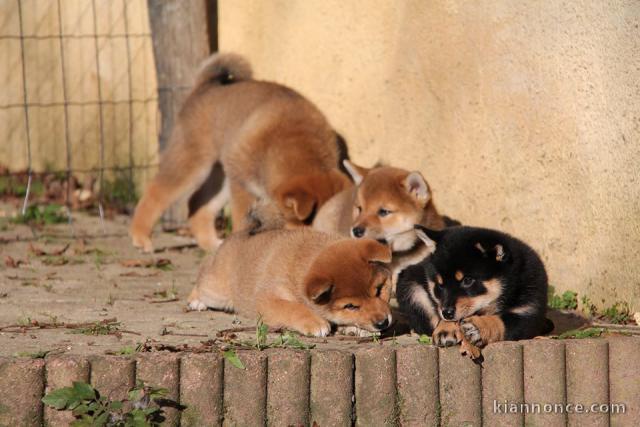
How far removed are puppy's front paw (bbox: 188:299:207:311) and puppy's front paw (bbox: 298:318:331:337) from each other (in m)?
0.91

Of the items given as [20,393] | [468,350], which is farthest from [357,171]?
[20,393]

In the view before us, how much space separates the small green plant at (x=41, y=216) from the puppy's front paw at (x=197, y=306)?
2.98 meters

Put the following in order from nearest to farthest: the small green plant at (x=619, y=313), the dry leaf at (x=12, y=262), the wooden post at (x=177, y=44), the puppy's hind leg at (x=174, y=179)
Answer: the small green plant at (x=619, y=313)
the dry leaf at (x=12, y=262)
the puppy's hind leg at (x=174, y=179)
the wooden post at (x=177, y=44)

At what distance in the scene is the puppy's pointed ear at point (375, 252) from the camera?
4.76 meters

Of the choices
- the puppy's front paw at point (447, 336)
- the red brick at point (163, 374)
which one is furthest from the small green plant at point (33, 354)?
the puppy's front paw at point (447, 336)

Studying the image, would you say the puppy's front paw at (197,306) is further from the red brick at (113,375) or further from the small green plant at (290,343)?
the red brick at (113,375)

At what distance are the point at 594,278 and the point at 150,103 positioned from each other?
4852 mm

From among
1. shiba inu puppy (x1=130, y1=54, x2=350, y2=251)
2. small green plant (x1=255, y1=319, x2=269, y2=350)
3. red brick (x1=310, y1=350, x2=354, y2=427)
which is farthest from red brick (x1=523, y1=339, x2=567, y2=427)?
shiba inu puppy (x1=130, y1=54, x2=350, y2=251)

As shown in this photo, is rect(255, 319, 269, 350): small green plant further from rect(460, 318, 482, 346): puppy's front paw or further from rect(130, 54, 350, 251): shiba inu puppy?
rect(130, 54, 350, 251): shiba inu puppy

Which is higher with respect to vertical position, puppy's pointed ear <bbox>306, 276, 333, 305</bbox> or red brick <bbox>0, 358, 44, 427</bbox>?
puppy's pointed ear <bbox>306, 276, 333, 305</bbox>

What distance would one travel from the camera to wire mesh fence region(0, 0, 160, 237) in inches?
353

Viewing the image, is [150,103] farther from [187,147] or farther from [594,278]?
[594,278]

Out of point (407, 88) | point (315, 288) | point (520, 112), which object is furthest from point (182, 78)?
point (315, 288)

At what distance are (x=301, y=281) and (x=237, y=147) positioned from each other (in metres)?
2.57
